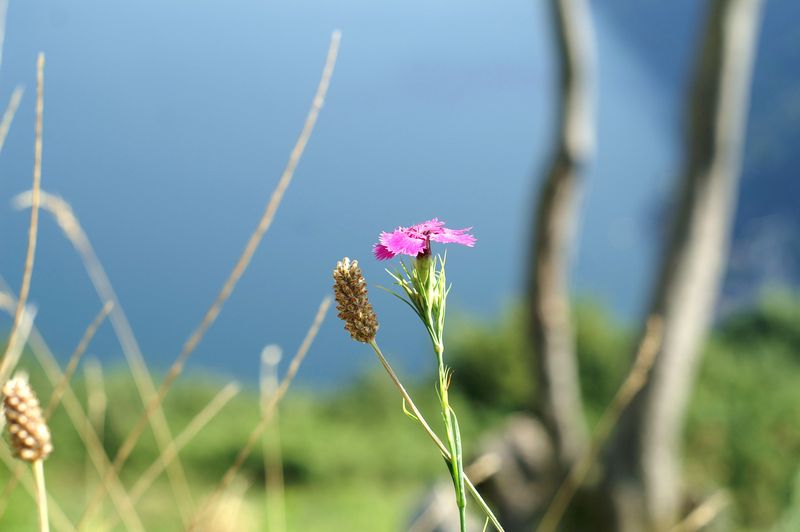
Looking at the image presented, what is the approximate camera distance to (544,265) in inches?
123

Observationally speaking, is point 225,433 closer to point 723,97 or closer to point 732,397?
point 732,397

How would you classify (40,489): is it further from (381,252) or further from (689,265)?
(689,265)

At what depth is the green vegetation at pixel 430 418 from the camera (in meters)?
4.09

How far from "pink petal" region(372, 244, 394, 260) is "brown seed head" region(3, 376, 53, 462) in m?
0.16

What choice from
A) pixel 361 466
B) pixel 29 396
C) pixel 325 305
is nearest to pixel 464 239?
pixel 29 396

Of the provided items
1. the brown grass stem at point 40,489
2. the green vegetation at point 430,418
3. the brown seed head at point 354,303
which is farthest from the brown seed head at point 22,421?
the green vegetation at point 430,418

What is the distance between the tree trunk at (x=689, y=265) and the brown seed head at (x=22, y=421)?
8.69 feet

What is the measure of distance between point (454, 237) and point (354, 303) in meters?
0.05

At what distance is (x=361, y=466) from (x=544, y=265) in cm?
184

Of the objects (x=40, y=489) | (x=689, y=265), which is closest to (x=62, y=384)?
(x=40, y=489)

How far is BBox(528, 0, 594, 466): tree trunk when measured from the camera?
299cm

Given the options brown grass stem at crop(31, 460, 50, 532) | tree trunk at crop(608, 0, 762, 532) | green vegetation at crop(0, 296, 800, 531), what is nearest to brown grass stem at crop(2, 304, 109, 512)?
brown grass stem at crop(31, 460, 50, 532)

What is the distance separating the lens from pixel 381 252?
12.0 inches

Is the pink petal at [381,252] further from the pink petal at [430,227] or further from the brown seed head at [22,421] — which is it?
the brown seed head at [22,421]
